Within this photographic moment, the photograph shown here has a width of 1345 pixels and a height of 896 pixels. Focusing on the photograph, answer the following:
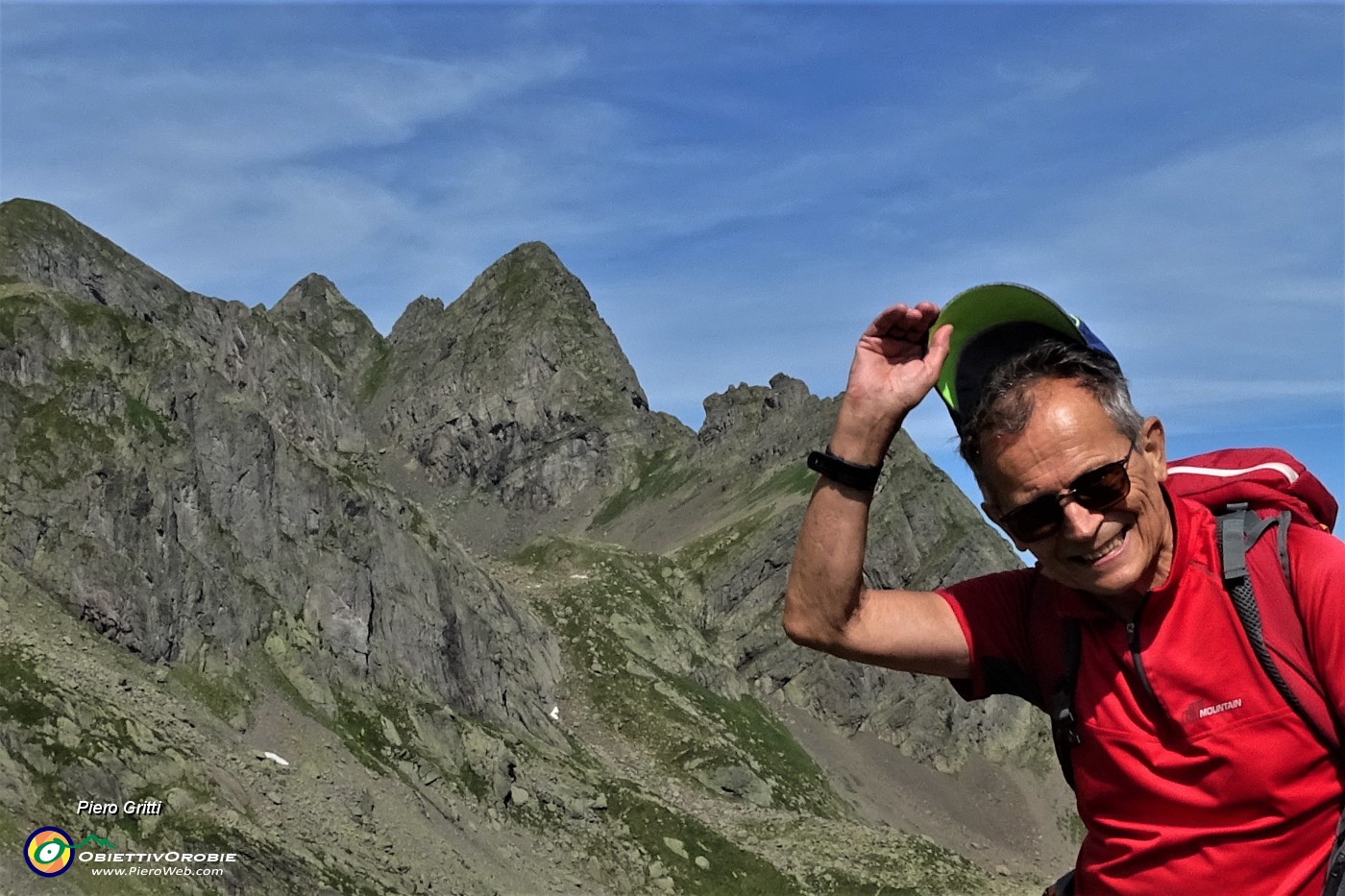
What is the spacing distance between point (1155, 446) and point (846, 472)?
134 cm

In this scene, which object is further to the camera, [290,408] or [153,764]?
[290,408]

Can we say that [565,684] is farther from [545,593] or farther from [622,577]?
[622,577]

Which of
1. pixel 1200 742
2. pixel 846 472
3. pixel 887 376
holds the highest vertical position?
pixel 887 376

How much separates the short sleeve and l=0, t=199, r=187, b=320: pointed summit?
13215 centimetres

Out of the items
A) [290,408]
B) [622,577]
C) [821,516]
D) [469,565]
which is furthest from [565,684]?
[821,516]

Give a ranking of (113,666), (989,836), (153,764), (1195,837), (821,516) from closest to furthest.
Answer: (1195,837)
(821,516)
(153,764)
(113,666)
(989,836)

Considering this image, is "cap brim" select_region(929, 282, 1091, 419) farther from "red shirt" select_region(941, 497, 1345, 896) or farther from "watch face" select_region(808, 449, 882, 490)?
"red shirt" select_region(941, 497, 1345, 896)

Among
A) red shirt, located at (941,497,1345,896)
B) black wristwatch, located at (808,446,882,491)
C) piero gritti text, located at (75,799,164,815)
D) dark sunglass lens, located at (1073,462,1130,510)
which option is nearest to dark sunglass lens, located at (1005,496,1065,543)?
dark sunglass lens, located at (1073,462,1130,510)

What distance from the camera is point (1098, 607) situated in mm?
4504

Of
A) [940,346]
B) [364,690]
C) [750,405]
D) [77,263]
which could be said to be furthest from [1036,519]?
[750,405]

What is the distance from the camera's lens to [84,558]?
198 ft

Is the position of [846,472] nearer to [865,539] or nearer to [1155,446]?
[865,539]

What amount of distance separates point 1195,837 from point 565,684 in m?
94.0

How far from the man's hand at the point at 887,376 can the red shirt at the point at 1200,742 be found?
105 centimetres
